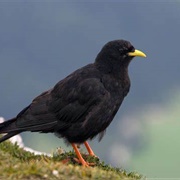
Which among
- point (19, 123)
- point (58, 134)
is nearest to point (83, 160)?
point (58, 134)

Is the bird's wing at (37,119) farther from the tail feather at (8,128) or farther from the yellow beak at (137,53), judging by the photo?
the yellow beak at (137,53)

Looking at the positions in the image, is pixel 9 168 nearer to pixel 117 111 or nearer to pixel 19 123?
pixel 19 123

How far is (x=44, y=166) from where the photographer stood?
753 centimetres

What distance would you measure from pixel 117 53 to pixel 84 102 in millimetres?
1251

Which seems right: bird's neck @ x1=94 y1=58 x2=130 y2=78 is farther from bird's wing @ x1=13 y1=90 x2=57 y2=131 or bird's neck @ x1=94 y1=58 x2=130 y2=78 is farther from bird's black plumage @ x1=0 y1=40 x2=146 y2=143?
bird's wing @ x1=13 y1=90 x2=57 y2=131

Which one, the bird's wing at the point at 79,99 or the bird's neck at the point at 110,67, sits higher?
the bird's neck at the point at 110,67

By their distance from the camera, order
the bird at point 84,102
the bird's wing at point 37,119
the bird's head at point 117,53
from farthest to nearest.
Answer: the bird's head at point 117,53
the bird's wing at point 37,119
the bird at point 84,102

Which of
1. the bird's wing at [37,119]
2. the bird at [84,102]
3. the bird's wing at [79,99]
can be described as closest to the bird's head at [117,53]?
the bird at [84,102]

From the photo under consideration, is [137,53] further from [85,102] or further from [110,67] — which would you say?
[85,102]

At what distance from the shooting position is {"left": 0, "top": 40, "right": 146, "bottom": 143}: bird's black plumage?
32.0ft

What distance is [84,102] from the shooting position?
981 centimetres

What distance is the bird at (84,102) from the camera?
9742 millimetres

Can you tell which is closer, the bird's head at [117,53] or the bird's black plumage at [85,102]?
the bird's black plumage at [85,102]

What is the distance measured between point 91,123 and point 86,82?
838 millimetres
